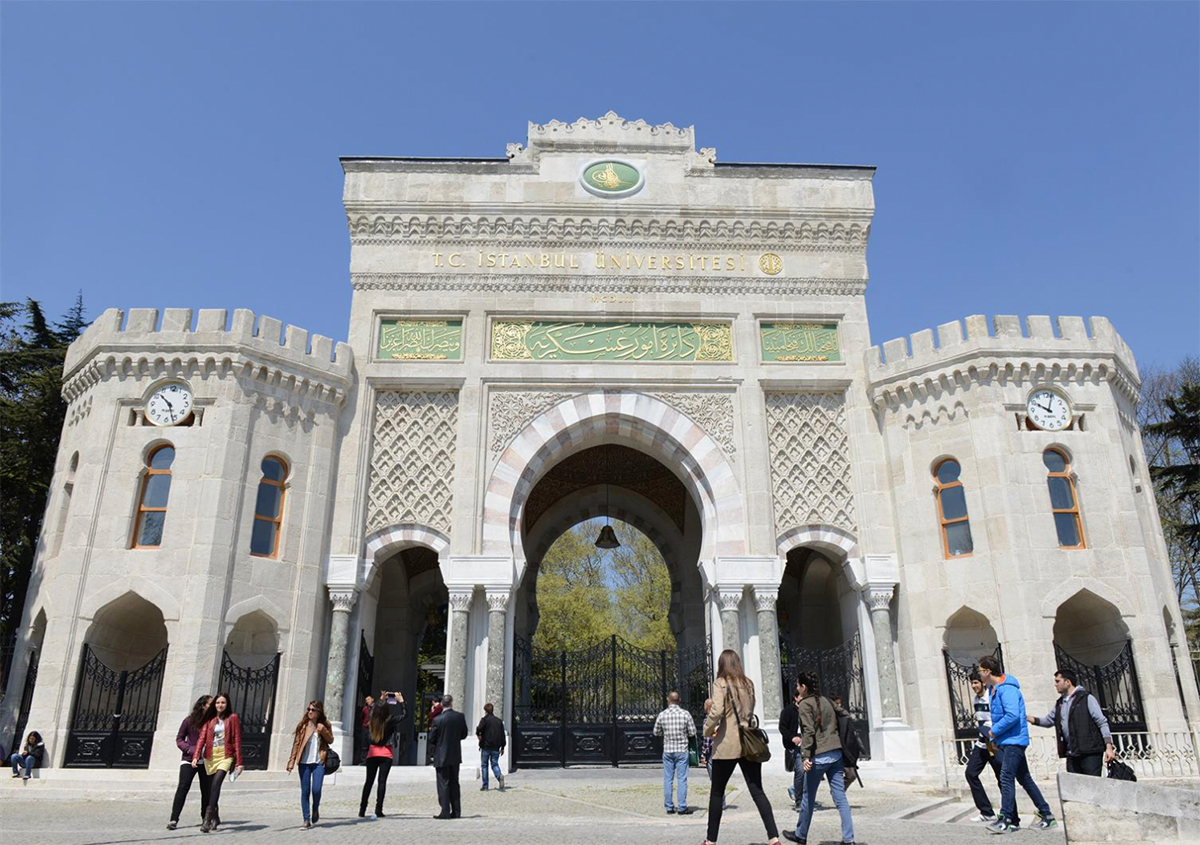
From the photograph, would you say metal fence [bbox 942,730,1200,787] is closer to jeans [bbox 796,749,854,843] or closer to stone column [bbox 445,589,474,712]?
jeans [bbox 796,749,854,843]

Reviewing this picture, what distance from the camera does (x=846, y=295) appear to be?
1659cm

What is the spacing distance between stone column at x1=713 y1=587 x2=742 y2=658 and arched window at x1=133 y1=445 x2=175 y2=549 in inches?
346

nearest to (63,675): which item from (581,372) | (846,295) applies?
(581,372)

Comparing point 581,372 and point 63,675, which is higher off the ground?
point 581,372

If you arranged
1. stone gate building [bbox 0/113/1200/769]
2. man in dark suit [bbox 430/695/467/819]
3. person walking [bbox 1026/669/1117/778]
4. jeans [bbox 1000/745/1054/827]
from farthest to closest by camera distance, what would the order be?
stone gate building [bbox 0/113/1200/769] < man in dark suit [bbox 430/695/467/819] < jeans [bbox 1000/745/1054/827] < person walking [bbox 1026/669/1117/778]

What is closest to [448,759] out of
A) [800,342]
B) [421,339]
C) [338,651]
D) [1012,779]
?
[1012,779]

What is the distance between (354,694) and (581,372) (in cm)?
657

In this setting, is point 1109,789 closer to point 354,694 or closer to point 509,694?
point 509,694

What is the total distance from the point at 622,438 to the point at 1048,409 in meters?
7.16

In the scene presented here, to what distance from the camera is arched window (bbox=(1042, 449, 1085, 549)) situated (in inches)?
546

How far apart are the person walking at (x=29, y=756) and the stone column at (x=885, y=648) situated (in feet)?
40.3

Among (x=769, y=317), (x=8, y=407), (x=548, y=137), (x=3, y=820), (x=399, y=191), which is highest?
(x=548, y=137)

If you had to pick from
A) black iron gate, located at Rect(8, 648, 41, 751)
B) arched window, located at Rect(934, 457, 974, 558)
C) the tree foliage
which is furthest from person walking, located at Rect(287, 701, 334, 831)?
the tree foliage

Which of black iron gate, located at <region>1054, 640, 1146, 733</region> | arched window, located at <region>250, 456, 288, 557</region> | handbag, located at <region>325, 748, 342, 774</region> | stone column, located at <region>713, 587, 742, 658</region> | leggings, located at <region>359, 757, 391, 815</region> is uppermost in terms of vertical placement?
arched window, located at <region>250, 456, 288, 557</region>
